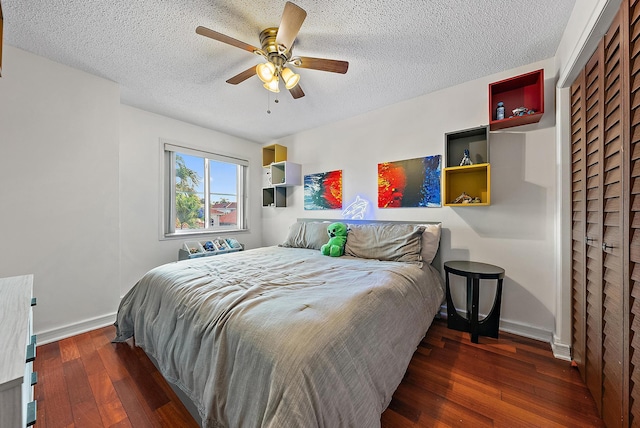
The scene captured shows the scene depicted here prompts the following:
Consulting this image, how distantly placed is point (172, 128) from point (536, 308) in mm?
4451

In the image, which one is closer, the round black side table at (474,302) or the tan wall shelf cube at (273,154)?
the round black side table at (474,302)

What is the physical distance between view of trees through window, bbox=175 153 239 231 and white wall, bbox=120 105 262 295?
28 centimetres

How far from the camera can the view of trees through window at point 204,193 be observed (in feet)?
10.8

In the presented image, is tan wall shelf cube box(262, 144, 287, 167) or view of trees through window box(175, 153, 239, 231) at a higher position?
tan wall shelf cube box(262, 144, 287, 167)

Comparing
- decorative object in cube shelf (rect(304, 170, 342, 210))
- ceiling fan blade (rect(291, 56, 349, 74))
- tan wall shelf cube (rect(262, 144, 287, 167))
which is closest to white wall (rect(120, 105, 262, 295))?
tan wall shelf cube (rect(262, 144, 287, 167))

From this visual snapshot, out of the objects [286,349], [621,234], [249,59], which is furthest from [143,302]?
[621,234]

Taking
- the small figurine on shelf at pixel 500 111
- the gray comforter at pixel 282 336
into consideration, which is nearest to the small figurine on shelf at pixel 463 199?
the small figurine on shelf at pixel 500 111

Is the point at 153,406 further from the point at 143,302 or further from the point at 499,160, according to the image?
the point at 499,160

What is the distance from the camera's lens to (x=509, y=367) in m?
1.63

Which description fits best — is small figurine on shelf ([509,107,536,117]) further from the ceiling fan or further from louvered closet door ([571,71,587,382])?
the ceiling fan

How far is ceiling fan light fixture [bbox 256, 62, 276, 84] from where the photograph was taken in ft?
5.33

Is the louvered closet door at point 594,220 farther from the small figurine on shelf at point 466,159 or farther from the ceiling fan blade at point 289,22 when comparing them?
the ceiling fan blade at point 289,22

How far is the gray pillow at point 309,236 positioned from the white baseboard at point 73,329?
76.3 inches

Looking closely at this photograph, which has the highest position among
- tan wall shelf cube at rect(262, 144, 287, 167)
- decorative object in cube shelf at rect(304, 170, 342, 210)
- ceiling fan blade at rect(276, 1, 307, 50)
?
ceiling fan blade at rect(276, 1, 307, 50)
